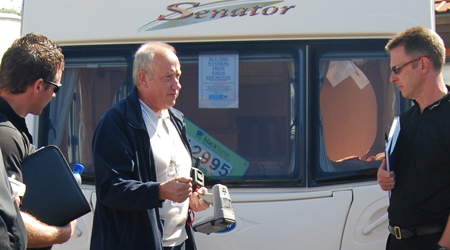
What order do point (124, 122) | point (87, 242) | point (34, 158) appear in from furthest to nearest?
point (87, 242) < point (124, 122) < point (34, 158)

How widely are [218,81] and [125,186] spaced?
136 cm

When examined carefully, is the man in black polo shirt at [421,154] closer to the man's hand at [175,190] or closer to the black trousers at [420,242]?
the black trousers at [420,242]

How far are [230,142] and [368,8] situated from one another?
125 cm

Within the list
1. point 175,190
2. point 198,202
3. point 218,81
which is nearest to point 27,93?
point 175,190

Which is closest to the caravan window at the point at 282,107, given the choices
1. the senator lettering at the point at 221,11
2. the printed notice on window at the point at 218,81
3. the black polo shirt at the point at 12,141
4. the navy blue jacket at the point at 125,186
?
the printed notice on window at the point at 218,81

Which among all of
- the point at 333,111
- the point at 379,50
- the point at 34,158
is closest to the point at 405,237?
the point at 333,111

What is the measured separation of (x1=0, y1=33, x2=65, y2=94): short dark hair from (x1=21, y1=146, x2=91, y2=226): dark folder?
28 centimetres

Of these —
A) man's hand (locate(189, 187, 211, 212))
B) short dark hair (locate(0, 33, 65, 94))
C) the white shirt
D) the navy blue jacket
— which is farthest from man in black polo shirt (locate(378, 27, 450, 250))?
short dark hair (locate(0, 33, 65, 94))

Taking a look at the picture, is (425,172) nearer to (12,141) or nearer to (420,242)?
(420,242)

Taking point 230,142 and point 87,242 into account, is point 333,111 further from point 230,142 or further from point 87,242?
point 87,242

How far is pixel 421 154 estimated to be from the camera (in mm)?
2861

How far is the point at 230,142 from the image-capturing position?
3.85m

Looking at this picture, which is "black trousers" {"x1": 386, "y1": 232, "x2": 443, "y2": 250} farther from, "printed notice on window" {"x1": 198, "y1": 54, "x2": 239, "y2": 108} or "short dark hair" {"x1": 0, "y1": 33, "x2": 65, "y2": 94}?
"short dark hair" {"x1": 0, "y1": 33, "x2": 65, "y2": 94}

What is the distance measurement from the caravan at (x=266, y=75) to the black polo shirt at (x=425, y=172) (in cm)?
76
